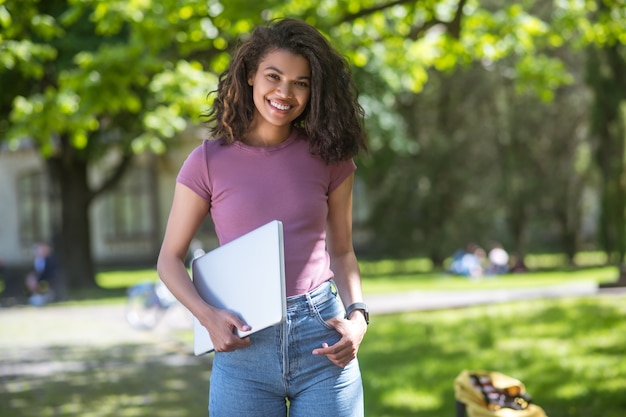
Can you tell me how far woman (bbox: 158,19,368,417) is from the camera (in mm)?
2555

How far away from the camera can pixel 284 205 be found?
257 cm

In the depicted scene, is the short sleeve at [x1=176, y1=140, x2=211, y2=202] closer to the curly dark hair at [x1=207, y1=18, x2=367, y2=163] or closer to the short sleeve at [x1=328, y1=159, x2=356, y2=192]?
the curly dark hair at [x1=207, y1=18, x2=367, y2=163]

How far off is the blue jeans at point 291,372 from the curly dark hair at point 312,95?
42cm

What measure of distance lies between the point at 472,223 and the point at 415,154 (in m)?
3.00

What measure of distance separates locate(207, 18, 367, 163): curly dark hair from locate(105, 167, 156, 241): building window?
3841 centimetres

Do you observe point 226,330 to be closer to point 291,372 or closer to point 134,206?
point 291,372

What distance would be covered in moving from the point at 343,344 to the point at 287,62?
0.78m

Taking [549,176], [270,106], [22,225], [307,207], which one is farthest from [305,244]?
[22,225]

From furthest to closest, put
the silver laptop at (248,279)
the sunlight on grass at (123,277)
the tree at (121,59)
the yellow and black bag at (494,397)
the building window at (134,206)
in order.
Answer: the building window at (134,206) → the sunlight on grass at (123,277) → the tree at (121,59) → the yellow and black bag at (494,397) → the silver laptop at (248,279)

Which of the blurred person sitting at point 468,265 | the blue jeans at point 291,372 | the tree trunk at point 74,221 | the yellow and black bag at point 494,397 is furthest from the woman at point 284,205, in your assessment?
the blurred person sitting at point 468,265

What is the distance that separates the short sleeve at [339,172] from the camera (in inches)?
106

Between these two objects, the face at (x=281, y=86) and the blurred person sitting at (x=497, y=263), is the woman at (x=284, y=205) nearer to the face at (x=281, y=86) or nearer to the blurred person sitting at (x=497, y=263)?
the face at (x=281, y=86)

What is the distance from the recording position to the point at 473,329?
13.2 m

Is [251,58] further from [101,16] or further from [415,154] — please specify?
[415,154]
